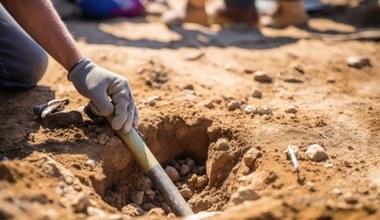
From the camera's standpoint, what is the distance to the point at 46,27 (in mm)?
1915

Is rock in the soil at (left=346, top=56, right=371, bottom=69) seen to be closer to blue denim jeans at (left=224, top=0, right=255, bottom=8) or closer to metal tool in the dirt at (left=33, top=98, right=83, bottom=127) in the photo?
blue denim jeans at (left=224, top=0, right=255, bottom=8)

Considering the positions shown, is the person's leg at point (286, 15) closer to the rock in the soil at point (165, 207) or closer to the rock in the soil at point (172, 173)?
the rock in the soil at point (172, 173)

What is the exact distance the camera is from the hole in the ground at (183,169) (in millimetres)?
1907

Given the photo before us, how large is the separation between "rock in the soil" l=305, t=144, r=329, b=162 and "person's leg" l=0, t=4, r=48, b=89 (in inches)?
61.4

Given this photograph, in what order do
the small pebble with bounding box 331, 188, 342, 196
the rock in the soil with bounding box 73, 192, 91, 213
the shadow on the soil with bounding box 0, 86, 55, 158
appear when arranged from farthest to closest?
the shadow on the soil with bounding box 0, 86, 55, 158 < the small pebble with bounding box 331, 188, 342, 196 < the rock in the soil with bounding box 73, 192, 91, 213

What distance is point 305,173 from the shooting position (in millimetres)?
1726

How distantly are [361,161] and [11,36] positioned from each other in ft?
6.25

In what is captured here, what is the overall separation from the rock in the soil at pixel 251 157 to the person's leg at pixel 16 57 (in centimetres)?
132

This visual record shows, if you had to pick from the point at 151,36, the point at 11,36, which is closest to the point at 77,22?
the point at 151,36

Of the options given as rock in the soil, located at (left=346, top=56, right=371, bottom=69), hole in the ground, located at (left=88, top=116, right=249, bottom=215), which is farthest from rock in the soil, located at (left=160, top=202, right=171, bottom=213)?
rock in the soil, located at (left=346, top=56, right=371, bottom=69)

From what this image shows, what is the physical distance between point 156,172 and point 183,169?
1.15ft

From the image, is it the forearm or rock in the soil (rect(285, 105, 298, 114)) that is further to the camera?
rock in the soil (rect(285, 105, 298, 114))

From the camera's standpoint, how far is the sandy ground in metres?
1.48

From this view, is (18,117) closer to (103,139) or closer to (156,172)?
(103,139)
